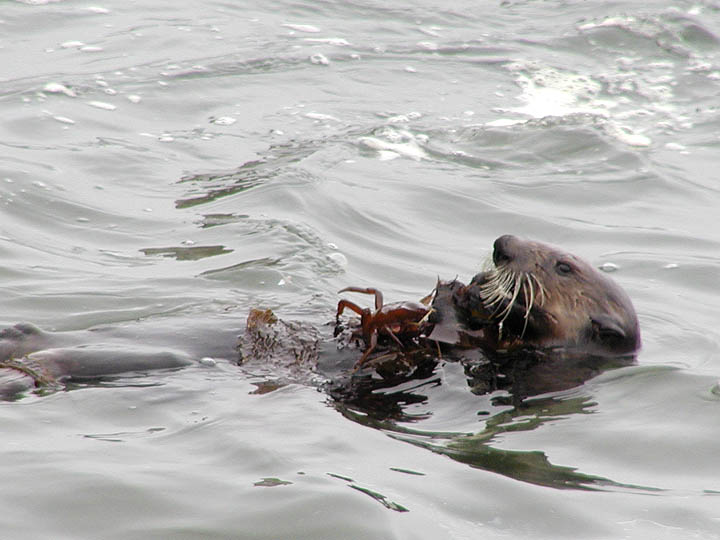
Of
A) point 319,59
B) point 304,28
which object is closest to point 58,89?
point 319,59

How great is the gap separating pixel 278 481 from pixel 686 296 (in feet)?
12.9

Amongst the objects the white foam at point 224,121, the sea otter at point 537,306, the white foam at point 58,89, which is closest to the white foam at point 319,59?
the white foam at point 224,121

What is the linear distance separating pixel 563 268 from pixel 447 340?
71 centimetres

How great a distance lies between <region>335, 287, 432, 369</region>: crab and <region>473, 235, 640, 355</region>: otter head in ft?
1.03

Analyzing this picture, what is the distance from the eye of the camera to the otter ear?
4723mm

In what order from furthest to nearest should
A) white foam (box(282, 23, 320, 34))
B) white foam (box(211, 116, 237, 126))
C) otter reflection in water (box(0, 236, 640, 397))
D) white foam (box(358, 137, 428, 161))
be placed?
white foam (box(282, 23, 320, 34)) < white foam (box(211, 116, 237, 126)) < white foam (box(358, 137, 428, 161)) < otter reflection in water (box(0, 236, 640, 397))

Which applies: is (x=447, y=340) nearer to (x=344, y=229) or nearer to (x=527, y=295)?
(x=527, y=295)

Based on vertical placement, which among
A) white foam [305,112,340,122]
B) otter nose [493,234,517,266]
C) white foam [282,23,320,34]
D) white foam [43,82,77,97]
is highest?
white foam [282,23,320,34]

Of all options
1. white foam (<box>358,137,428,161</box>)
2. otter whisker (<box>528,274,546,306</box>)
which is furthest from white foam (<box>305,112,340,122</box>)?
otter whisker (<box>528,274,546,306</box>)

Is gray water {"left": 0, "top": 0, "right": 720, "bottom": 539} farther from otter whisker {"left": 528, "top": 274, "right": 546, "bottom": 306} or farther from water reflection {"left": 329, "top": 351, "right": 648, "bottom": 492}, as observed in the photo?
otter whisker {"left": 528, "top": 274, "right": 546, "bottom": 306}

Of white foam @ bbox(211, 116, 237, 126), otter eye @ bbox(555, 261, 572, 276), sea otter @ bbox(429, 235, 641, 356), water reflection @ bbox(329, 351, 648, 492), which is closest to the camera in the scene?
water reflection @ bbox(329, 351, 648, 492)

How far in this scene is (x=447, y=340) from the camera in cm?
452

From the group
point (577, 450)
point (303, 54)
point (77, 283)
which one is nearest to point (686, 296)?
point (577, 450)

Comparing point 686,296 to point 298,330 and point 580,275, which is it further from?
point 298,330
